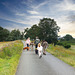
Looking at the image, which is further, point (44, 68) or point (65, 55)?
point (65, 55)

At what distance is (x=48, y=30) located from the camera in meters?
54.1

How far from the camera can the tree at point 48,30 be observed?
52.1 metres

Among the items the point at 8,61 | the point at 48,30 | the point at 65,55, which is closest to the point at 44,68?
the point at 8,61

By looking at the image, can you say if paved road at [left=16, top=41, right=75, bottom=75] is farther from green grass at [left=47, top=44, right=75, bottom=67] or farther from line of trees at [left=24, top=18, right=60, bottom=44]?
line of trees at [left=24, top=18, right=60, bottom=44]

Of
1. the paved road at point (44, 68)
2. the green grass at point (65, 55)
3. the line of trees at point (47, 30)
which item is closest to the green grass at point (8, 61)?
the paved road at point (44, 68)

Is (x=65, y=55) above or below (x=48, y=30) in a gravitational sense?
below

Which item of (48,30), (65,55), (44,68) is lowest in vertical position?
(65,55)

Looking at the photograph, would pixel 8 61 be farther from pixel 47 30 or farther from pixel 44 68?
pixel 47 30

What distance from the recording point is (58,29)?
186 feet

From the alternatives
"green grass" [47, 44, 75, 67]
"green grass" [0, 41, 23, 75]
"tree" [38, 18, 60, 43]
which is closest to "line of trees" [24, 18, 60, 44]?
"tree" [38, 18, 60, 43]

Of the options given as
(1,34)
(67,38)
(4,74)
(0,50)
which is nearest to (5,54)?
(0,50)

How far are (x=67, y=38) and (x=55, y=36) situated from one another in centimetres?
12917

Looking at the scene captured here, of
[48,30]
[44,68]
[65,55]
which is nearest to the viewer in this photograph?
[44,68]

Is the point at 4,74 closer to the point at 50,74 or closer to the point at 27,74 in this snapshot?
the point at 27,74
